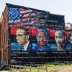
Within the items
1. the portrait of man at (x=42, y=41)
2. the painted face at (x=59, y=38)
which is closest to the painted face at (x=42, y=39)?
the portrait of man at (x=42, y=41)

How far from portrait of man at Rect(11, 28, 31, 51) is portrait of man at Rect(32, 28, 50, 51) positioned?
1.16 m

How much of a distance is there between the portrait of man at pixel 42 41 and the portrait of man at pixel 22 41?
116 centimetres

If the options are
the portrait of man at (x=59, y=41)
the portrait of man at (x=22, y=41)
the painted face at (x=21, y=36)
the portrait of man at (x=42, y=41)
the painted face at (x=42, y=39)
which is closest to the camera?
the portrait of man at (x=22, y=41)

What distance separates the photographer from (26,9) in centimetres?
4866

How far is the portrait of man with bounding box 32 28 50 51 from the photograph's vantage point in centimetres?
4800

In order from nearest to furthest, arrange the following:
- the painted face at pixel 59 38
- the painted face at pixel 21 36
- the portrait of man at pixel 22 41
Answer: the portrait of man at pixel 22 41, the painted face at pixel 21 36, the painted face at pixel 59 38

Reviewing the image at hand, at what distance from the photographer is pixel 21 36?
47.3 metres

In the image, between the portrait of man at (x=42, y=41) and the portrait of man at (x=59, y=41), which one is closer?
the portrait of man at (x=42, y=41)

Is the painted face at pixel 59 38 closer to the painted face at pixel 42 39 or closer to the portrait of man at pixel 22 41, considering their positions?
the painted face at pixel 42 39

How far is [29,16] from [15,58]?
7.34m

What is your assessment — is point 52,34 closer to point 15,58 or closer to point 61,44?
point 61,44

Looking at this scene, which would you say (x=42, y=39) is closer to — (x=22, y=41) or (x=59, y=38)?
(x=59, y=38)

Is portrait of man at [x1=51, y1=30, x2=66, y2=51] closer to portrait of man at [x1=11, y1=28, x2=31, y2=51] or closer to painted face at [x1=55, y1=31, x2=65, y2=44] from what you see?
painted face at [x1=55, y1=31, x2=65, y2=44]

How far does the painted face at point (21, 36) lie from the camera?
4686cm
